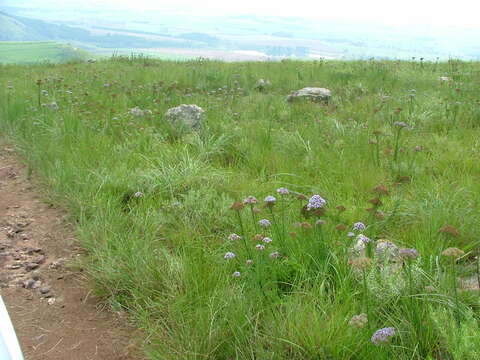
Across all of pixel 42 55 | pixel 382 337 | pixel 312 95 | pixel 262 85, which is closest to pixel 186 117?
pixel 312 95

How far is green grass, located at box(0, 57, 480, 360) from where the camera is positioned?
2482 mm

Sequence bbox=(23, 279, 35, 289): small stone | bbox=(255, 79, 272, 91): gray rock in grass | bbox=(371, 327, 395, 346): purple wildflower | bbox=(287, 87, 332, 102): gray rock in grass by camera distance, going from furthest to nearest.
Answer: bbox=(255, 79, 272, 91): gray rock in grass < bbox=(287, 87, 332, 102): gray rock in grass < bbox=(23, 279, 35, 289): small stone < bbox=(371, 327, 395, 346): purple wildflower

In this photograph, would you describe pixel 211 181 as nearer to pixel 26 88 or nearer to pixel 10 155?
pixel 10 155

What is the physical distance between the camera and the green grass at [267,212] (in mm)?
2482

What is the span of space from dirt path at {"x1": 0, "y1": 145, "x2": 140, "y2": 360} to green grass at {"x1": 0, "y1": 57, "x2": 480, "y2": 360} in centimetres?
16

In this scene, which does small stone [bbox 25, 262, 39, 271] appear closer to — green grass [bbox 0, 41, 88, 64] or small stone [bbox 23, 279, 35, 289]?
small stone [bbox 23, 279, 35, 289]

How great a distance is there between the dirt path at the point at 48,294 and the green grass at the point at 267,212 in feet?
0.53

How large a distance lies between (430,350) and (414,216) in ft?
5.36

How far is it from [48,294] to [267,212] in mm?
1721

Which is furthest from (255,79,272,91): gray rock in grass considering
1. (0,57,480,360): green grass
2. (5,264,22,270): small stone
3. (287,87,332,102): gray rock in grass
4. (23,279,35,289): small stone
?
(23,279,35,289): small stone

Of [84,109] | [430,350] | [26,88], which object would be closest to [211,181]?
[430,350]

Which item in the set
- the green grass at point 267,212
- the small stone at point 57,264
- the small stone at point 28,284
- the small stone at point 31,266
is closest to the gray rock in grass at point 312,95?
the green grass at point 267,212

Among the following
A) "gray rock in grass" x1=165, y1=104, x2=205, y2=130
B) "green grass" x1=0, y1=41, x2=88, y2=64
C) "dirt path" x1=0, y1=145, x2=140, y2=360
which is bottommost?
"dirt path" x1=0, y1=145, x2=140, y2=360

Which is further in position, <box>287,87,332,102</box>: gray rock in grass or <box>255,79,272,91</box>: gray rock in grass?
<box>255,79,272,91</box>: gray rock in grass
